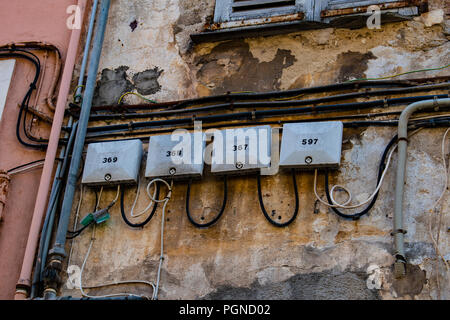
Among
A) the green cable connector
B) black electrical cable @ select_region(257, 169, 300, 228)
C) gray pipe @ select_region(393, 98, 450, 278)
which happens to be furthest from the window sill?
the green cable connector

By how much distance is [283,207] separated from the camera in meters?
5.04

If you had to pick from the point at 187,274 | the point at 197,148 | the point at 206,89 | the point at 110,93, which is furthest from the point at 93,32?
the point at 187,274

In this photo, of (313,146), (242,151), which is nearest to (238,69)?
(242,151)

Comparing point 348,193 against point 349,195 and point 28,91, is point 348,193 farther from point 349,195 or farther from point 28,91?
point 28,91

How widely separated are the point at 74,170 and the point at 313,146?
5.69 ft

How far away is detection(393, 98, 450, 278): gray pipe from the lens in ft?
15.0

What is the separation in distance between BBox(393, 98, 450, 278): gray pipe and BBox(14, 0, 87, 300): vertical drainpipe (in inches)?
96.0

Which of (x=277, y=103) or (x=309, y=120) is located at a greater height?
(x=277, y=103)

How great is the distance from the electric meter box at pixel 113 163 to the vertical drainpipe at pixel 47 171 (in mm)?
299

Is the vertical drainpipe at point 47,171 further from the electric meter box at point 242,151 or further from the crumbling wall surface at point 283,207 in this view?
the electric meter box at point 242,151

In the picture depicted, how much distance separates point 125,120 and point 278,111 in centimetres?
120

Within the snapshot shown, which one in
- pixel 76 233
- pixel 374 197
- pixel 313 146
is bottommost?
pixel 76 233

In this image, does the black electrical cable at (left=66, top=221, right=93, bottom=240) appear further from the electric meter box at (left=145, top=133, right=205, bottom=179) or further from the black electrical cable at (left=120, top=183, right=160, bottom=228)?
the electric meter box at (left=145, top=133, right=205, bottom=179)
